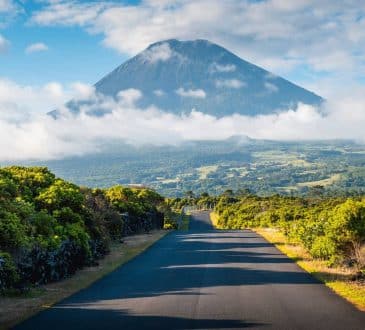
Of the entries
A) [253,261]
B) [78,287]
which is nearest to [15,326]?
[78,287]

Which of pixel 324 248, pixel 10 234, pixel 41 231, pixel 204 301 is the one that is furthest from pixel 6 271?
pixel 324 248

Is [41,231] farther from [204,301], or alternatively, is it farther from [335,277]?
[335,277]

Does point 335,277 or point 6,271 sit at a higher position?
point 6,271

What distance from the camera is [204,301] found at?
17.4m

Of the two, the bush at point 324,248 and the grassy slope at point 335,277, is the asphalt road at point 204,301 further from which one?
the bush at point 324,248

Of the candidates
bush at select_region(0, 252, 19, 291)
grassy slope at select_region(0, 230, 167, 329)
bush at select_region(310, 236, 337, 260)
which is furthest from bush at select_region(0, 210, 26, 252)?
bush at select_region(310, 236, 337, 260)

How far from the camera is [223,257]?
103 ft

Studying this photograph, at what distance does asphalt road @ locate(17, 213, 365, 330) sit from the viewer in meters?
14.5

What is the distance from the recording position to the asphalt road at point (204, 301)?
14508mm

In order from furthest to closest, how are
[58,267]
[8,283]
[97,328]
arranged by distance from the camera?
1. [58,267]
2. [8,283]
3. [97,328]

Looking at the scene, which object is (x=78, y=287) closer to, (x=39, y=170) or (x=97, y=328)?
(x=97, y=328)

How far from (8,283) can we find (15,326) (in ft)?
15.9

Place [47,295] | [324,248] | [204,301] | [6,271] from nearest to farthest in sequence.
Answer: [204,301], [6,271], [47,295], [324,248]

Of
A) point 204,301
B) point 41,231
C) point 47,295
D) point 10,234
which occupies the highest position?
point 10,234
